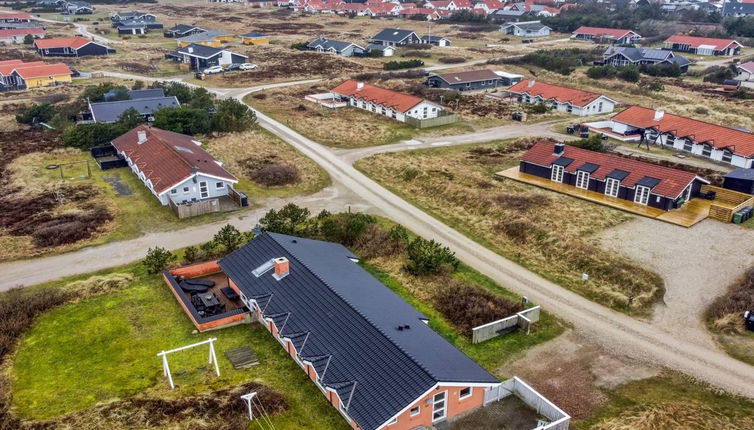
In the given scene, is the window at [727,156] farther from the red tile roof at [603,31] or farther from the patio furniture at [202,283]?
the red tile roof at [603,31]

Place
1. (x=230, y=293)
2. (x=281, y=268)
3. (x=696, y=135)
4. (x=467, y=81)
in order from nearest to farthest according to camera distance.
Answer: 1. (x=281, y=268)
2. (x=230, y=293)
3. (x=696, y=135)
4. (x=467, y=81)

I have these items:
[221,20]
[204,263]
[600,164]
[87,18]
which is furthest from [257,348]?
[87,18]

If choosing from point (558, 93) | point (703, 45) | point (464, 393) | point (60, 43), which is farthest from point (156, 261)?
point (703, 45)

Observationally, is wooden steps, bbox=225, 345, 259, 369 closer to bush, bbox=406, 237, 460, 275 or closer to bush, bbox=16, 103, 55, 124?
bush, bbox=406, 237, 460, 275

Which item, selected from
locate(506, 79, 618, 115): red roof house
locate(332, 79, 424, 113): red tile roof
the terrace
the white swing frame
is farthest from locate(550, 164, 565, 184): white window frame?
the white swing frame

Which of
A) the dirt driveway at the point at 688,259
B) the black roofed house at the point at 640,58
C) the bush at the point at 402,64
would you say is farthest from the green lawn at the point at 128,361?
the black roofed house at the point at 640,58

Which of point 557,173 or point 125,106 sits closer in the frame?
point 557,173

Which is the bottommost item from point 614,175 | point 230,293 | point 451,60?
point 230,293

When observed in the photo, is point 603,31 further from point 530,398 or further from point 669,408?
point 530,398
